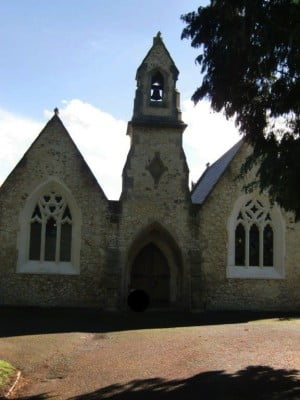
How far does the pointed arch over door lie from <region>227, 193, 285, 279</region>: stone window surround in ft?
7.04

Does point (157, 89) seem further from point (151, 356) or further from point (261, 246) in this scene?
point (151, 356)

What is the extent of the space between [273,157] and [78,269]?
41.5ft

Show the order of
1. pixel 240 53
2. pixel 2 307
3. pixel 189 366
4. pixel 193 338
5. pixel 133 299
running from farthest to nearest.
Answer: pixel 133 299, pixel 2 307, pixel 193 338, pixel 189 366, pixel 240 53

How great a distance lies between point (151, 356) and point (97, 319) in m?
6.63

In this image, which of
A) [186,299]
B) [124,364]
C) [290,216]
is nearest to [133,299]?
[186,299]

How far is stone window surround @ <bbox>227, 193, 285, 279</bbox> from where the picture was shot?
2070cm

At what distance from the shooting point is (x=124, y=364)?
9.86m

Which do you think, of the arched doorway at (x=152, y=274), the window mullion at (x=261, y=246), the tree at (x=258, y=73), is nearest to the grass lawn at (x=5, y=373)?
the tree at (x=258, y=73)

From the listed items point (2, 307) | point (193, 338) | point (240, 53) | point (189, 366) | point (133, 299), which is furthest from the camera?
point (133, 299)

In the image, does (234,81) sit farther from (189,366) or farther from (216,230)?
(216,230)

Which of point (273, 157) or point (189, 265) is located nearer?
point (273, 157)

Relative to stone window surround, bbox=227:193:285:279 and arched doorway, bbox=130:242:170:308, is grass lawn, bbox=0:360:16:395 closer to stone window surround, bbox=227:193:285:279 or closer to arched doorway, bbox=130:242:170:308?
arched doorway, bbox=130:242:170:308

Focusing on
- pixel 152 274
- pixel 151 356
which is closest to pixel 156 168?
pixel 152 274

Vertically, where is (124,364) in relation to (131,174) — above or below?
below
